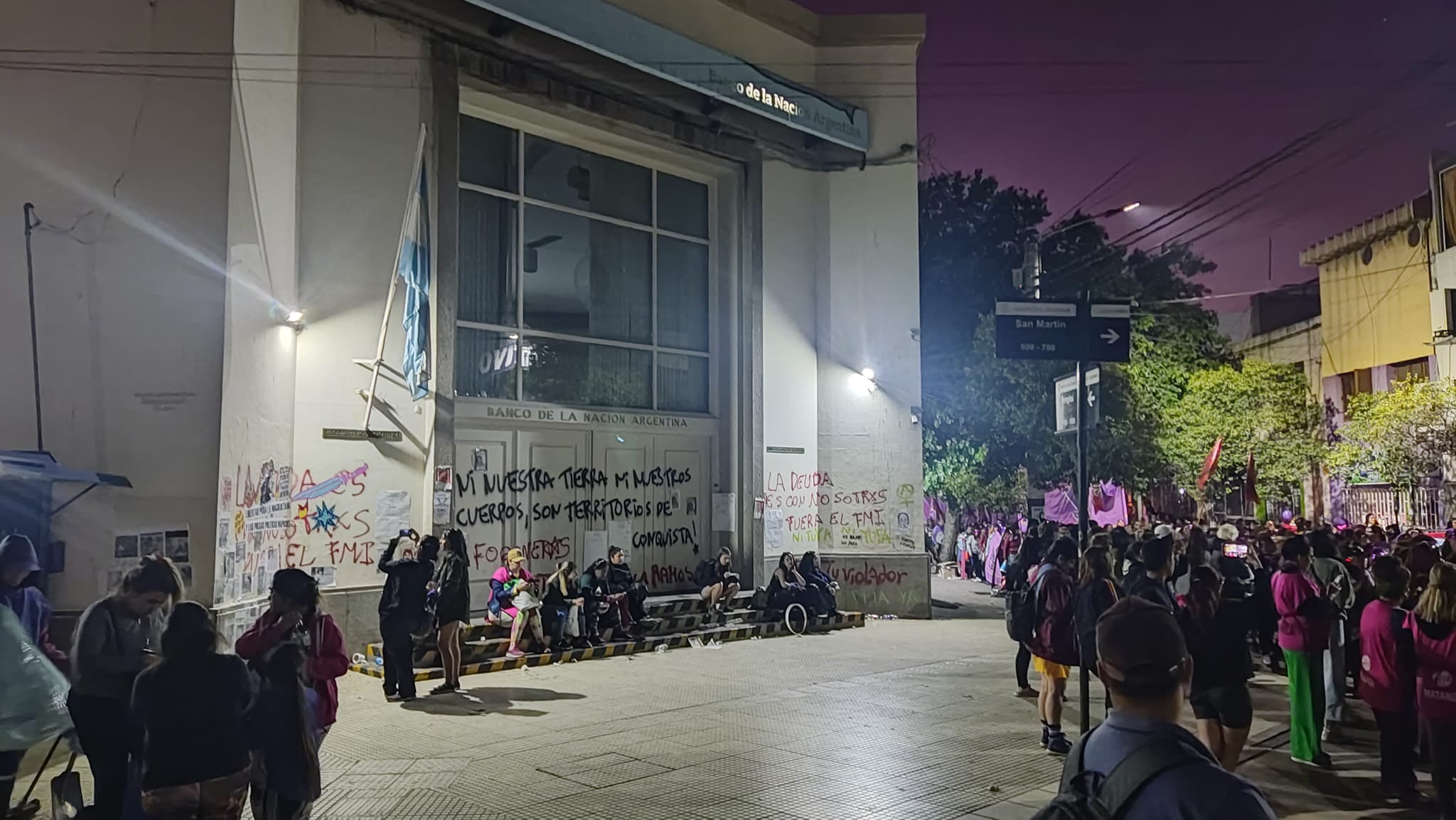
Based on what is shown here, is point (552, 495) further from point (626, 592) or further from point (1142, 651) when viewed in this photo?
point (1142, 651)

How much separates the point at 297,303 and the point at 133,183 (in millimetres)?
3098

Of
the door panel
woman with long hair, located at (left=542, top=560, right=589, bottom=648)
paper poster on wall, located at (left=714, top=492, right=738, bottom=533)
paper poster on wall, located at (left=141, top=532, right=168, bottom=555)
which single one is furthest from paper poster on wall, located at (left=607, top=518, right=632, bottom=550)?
paper poster on wall, located at (left=141, top=532, right=168, bottom=555)

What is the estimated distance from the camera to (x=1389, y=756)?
735 cm

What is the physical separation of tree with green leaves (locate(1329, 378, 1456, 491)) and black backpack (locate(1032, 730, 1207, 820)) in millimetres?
26855

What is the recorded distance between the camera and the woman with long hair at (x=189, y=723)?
4.31 metres

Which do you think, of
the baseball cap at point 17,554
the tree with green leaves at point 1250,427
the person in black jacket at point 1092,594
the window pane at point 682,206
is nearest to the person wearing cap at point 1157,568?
the person in black jacket at point 1092,594

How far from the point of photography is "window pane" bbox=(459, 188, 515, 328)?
15.2 m

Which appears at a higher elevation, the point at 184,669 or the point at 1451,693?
the point at 184,669

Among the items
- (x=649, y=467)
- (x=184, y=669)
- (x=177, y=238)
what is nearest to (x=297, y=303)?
(x=177, y=238)

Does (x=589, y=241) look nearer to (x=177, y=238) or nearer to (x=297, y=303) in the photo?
(x=297, y=303)

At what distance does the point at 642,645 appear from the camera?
1457 cm

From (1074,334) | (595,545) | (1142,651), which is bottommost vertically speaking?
(595,545)

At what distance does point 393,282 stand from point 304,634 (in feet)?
29.0

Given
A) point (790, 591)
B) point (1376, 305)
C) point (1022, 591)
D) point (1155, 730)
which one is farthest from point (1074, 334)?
point (1376, 305)
